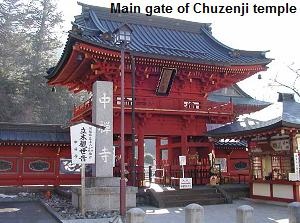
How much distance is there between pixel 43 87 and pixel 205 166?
26361mm

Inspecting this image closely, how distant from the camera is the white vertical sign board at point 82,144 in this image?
14.6 m

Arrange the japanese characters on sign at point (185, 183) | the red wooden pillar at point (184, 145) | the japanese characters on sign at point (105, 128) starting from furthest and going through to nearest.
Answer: the red wooden pillar at point (184, 145) → the japanese characters on sign at point (185, 183) → the japanese characters on sign at point (105, 128)

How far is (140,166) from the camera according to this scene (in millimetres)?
21094

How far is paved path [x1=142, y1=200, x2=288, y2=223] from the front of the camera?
1387 centimetres

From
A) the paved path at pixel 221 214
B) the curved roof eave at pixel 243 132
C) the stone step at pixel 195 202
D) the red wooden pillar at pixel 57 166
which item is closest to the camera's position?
Result: the paved path at pixel 221 214

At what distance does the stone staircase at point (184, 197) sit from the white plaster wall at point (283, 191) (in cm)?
250

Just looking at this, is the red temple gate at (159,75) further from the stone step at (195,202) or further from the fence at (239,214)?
the fence at (239,214)

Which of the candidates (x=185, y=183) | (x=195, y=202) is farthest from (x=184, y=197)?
(x=185, y=183)

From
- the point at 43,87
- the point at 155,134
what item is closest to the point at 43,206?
the point at 155,134

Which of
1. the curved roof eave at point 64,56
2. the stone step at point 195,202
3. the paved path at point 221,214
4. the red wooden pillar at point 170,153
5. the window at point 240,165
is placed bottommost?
the paved path at point 221,214

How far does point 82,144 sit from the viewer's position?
1473 cm

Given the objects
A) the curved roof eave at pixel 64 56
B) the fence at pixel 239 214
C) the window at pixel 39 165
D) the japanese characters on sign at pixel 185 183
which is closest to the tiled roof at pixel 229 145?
the japanese characters on sign at pixel 185 183

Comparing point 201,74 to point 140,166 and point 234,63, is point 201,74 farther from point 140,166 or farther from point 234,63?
point 140,166

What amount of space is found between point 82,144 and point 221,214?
20.7 feet
